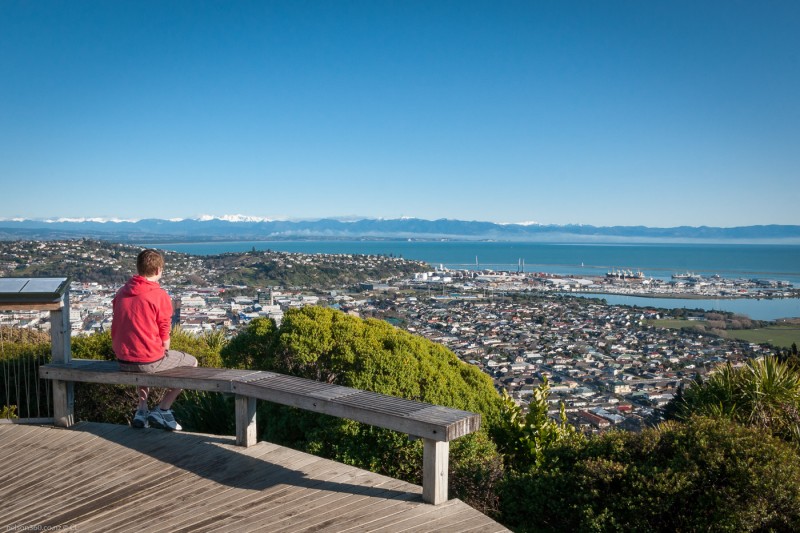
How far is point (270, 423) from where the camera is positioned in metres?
6.30

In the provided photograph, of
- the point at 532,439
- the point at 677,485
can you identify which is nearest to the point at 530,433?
the point at 532,439

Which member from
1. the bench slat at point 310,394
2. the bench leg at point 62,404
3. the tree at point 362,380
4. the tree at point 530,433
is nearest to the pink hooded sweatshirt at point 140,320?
the bench slat at point 310,394

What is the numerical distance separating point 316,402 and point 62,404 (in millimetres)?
2924

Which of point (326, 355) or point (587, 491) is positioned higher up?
point (326, 355)

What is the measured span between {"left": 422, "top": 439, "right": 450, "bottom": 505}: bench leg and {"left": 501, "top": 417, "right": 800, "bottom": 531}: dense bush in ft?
4.22

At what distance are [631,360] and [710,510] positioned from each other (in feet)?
62.7

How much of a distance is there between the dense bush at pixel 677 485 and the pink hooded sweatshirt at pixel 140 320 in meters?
3.36

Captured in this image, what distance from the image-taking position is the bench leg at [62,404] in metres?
5.63

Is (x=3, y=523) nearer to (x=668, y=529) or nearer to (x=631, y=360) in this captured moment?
(x=668, y=529)

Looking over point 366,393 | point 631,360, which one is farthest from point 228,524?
point 631,360

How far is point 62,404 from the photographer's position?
224 inches

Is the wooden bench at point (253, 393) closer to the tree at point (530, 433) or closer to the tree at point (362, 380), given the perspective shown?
the tree at point (362, 380)

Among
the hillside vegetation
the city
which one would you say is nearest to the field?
the city

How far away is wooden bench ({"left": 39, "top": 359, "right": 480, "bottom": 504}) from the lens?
374 cm
